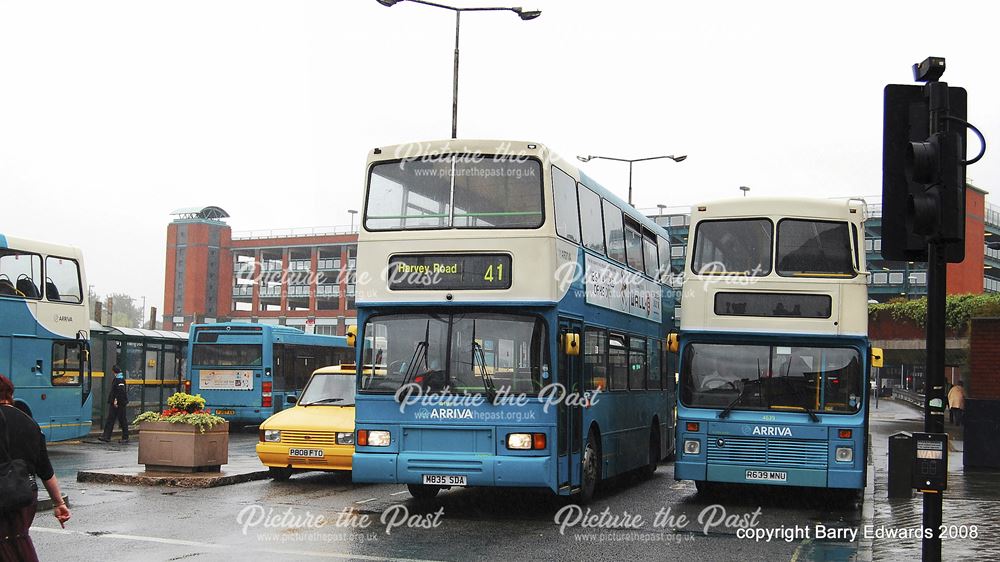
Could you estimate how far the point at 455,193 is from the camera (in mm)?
13906

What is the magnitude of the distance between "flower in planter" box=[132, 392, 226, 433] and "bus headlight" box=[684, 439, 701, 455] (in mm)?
7366

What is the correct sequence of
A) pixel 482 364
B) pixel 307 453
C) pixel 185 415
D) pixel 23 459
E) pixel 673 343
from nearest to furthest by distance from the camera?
1. pixel 23 459
2. pixel 482 364
3. pixel 673 343
4. pixel 307 453
5. pixel 185 415

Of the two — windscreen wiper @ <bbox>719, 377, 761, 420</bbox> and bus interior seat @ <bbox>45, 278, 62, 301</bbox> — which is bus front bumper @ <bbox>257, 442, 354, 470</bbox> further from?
bus interior seat @ <bbox>45, 278, 62, 301</bbox>

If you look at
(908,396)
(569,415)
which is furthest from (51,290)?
(908,396)

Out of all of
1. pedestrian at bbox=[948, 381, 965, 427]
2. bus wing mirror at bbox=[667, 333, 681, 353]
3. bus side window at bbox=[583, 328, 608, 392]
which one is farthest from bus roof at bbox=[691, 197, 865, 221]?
pedestrian at bbox=[948, 381, 965, 427]

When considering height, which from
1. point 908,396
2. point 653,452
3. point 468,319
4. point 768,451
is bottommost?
point 908,396

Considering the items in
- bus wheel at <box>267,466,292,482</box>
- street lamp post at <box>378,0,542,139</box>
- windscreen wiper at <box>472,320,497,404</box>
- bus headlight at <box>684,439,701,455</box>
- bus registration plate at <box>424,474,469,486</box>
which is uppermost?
street lamp post at <box>378,0,542,139</box>

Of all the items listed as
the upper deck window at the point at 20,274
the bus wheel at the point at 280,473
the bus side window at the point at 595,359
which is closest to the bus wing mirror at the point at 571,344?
the bus side window at the point at 595,359

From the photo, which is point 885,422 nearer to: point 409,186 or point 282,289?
point 409,186

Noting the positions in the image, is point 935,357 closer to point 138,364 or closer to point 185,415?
point 185,415

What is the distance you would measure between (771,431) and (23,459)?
1034 cm

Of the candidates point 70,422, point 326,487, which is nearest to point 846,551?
point 326,487

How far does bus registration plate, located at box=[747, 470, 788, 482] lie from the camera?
49.1 feet

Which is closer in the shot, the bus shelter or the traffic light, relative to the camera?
the traffic light
